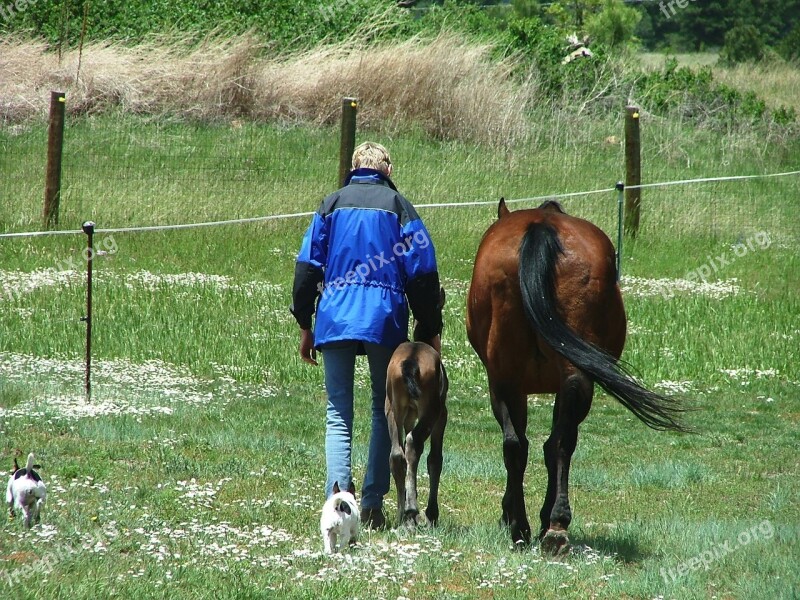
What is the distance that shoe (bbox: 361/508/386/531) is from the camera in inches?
244

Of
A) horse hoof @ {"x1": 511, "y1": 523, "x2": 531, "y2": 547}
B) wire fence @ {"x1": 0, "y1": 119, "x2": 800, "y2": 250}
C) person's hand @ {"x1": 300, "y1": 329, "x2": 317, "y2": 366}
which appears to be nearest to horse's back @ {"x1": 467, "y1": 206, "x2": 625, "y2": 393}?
horse hoof @ {"x1": 511, "y1": 523, "x2": 531, "y2": 547}

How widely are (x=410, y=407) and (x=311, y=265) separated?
0.93 metres

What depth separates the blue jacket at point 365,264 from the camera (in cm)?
592

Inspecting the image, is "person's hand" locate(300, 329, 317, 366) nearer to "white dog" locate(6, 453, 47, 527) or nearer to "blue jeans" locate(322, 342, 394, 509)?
"blue jeans" locate(322, 342, 394, 509)

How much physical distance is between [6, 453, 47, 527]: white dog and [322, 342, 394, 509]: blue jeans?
4.80 ft

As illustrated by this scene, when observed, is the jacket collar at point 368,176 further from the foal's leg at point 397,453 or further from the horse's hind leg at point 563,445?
the horse's hind leg at point 563,445

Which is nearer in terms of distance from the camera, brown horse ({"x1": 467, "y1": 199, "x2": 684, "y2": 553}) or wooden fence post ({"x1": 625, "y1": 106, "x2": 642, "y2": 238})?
brown horse ({"x1": 467, "y1": 199, "x2": 684, "y2": 553})

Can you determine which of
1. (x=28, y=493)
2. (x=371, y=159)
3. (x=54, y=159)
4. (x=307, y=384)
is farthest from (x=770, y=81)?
(x=28, y=493)

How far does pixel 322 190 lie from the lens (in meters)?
17.5

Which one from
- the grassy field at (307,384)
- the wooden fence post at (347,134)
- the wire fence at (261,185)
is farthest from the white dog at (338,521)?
the wire fence at (261,185)

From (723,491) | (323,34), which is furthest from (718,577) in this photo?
(323,34)

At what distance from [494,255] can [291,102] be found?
16277mm

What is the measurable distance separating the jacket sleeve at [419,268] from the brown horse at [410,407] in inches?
4.5

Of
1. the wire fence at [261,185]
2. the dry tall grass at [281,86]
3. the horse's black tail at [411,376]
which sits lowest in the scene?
the horse's black tail at [411,376]
